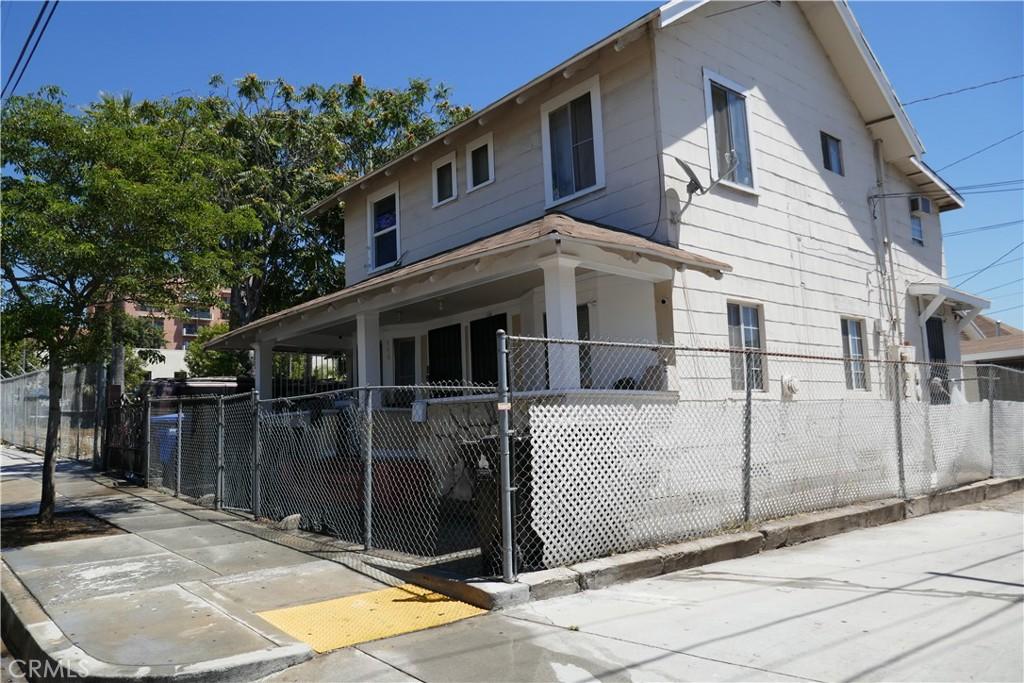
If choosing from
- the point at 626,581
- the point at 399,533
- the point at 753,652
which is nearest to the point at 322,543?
the point at 399,533

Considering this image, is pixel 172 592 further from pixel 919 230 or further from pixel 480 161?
pixel 919 230

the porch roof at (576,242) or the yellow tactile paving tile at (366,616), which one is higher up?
the porch roof at (576,242)

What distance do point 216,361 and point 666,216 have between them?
115 ft

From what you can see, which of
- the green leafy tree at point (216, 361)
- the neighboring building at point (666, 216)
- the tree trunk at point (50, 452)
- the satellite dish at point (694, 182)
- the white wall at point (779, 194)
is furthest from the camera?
the green leafy tree at point (216, 361)

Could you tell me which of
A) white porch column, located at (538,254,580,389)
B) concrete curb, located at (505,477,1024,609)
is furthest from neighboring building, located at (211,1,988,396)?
concrete curb, located at (505,477,1024,609)

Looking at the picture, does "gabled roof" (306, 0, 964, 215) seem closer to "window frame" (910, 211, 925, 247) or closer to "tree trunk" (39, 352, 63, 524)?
"window frame" (910, 211, 925, 247)

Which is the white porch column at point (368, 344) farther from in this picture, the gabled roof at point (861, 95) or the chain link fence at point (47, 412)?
the chain link fence at point (47, 412)

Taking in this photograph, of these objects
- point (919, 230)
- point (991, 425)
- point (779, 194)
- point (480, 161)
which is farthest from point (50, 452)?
point (919, 230)

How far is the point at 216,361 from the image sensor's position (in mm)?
39156

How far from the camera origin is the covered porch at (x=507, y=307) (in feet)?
26.5

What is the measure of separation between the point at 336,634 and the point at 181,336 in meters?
71.8

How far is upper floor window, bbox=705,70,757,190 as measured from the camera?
1041 centimetres

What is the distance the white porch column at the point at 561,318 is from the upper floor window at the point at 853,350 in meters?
6.47

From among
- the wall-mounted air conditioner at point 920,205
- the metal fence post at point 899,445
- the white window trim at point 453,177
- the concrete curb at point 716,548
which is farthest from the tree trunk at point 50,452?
the wall-mounted air conditioner at point 920,205
